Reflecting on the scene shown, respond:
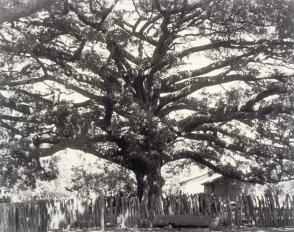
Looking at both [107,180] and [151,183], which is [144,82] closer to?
[151,183]

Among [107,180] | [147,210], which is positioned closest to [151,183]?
[147,210]

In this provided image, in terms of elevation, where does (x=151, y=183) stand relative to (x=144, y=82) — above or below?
below

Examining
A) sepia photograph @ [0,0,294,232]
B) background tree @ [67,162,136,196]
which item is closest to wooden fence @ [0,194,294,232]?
sepia photograph @ [0,0,294,232]

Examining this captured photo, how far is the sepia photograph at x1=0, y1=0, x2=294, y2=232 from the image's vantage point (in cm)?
1470

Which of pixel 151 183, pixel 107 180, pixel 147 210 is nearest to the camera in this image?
pixel 147 210

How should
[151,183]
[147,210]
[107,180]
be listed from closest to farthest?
[147,210], [151,183], [107,180]

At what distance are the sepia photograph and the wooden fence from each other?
42 mm

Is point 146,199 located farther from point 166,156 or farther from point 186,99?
point 186,99

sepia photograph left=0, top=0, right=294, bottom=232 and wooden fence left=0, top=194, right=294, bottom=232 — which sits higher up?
sepia photograph left=0, top=0, right=294, bottom=232

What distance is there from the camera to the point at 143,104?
55.0ft

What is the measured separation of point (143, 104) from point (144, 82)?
116 inches

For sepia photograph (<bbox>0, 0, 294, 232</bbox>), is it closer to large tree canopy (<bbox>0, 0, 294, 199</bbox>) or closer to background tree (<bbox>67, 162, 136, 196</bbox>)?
large tree canopy (<bbox>0, 0, 294, 199</bbox>)

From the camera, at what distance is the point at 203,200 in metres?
16.2

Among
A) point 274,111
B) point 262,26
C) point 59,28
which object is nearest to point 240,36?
point 262,26
